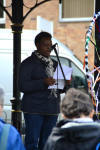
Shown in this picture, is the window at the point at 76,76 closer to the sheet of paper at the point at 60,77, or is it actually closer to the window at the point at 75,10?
the sheet of paper at the point at 60,77

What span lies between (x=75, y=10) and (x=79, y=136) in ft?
44.3

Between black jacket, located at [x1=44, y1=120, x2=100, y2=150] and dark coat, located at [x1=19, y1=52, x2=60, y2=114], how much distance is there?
171 cm

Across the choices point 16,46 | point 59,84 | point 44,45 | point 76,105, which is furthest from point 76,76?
point 76,105

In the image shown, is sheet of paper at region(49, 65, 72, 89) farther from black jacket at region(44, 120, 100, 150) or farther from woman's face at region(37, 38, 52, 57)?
black jacket at region(44, 120, 100, 150)

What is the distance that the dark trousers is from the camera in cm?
407

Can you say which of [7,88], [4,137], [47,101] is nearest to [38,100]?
[47,101]

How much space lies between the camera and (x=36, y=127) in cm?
409

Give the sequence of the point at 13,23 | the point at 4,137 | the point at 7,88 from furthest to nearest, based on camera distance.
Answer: the point at 7,88 < the point at 13,23 < the point at 4,137

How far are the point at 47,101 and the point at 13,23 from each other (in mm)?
1278

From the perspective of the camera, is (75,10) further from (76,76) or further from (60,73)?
(60,73)

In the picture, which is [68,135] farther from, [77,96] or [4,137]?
[4,137]

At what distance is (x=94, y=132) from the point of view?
228cm

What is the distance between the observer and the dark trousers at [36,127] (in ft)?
13.4

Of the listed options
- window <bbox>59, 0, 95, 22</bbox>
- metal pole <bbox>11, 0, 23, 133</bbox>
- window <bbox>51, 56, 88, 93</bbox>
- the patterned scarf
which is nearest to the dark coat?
the patterned scarf
